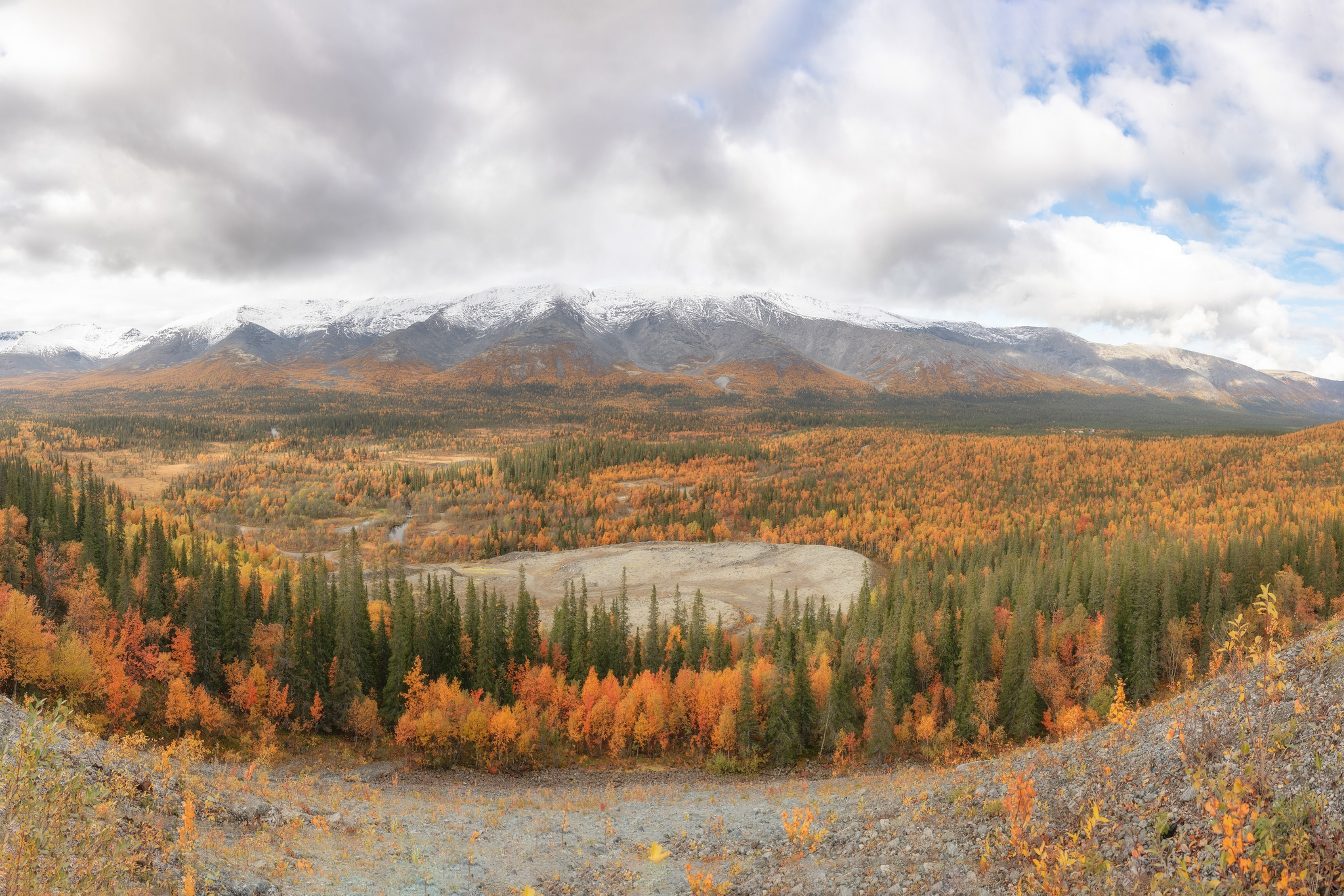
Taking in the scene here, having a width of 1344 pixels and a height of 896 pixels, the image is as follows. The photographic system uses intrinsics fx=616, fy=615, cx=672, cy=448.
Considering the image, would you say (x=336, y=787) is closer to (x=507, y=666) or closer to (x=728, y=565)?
(x=507, y=666)

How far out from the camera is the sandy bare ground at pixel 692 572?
12075 centimetres

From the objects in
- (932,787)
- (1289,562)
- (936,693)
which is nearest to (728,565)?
(936,693)

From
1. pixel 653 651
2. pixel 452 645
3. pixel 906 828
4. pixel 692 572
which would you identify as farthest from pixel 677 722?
pixel 692 572

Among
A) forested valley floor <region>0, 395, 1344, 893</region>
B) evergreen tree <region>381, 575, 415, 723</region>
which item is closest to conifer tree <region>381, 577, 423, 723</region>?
evergreen tree <region>381, 575, 415, 723</region>

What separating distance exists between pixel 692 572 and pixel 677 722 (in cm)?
6882

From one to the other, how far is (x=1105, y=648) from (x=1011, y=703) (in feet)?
47.3

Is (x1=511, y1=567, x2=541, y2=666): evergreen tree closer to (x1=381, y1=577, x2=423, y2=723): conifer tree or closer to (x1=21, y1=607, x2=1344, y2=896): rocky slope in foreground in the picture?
(x1=381, y1=577, x2=423, y2=723): conifer tree

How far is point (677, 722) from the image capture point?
70250mm

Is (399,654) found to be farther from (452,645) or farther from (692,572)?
(692,572)

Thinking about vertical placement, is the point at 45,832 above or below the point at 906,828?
above

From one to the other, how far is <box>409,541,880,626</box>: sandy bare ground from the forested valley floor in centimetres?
428

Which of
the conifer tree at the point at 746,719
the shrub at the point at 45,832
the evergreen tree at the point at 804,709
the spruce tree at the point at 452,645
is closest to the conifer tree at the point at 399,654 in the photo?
the spruce tree at the point at 452,645

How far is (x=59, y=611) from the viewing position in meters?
69.4

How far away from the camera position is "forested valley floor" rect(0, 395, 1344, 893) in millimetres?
17422
